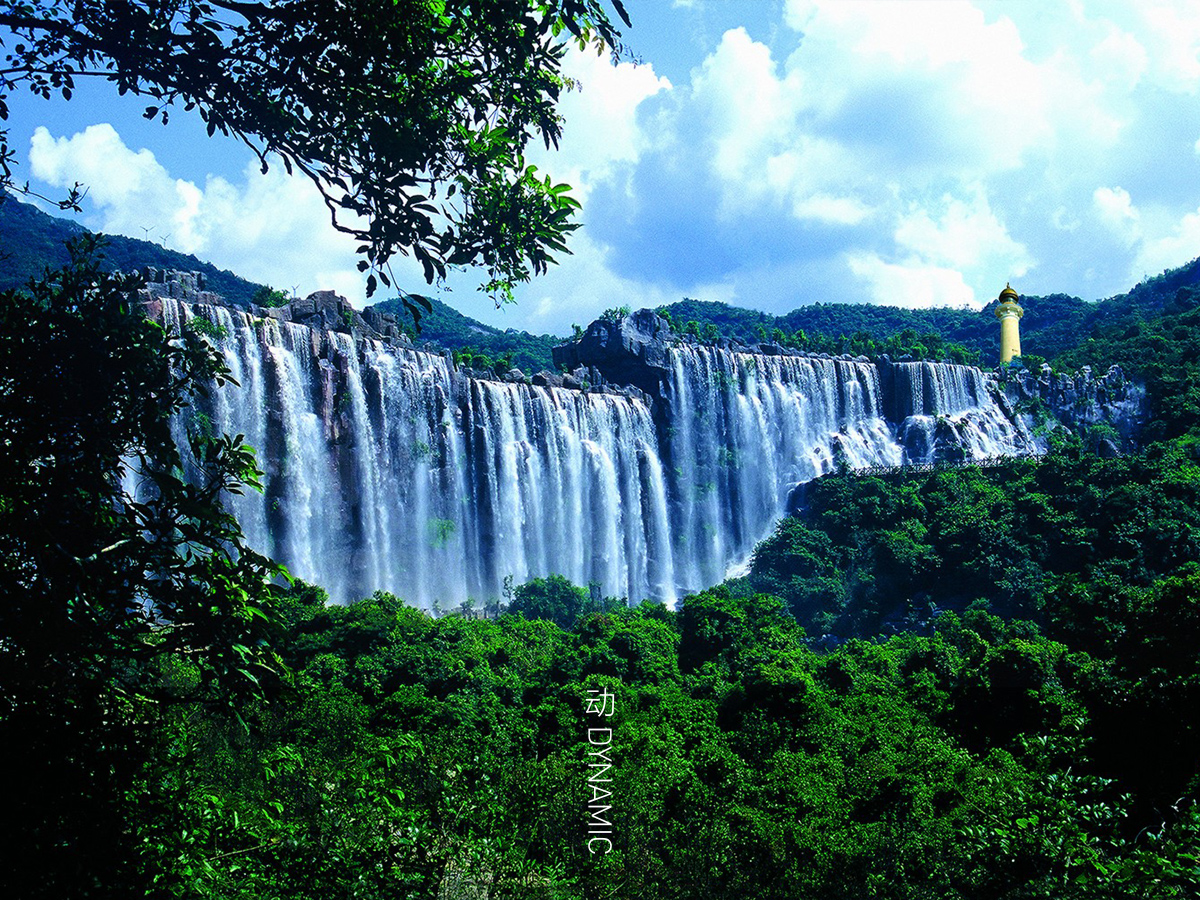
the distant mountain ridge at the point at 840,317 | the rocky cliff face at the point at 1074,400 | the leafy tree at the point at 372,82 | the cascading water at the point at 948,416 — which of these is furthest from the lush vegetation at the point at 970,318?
the leafy tree at the point at 372,82

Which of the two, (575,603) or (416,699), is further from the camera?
(575,603)

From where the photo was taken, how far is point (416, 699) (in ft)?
53.1

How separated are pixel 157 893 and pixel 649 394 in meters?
40.3

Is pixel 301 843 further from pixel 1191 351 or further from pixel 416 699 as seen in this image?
pixel 1191 351

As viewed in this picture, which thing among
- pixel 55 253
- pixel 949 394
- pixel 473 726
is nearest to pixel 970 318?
pixel 949 394

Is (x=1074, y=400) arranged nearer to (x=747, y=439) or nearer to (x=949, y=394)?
(x=949, y=394)

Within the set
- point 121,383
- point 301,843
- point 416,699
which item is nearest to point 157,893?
point 301,843

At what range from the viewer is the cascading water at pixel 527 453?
31.7 meters

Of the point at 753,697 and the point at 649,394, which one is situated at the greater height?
the point at 649,394

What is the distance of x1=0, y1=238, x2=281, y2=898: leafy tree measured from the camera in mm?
4523

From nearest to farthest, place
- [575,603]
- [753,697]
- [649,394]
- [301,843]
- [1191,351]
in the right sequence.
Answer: [301,843] → [753,697] → [575,603] → [649,394] → [1191,351]

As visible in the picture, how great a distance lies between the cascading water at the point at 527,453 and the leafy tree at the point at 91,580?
19.9 meters

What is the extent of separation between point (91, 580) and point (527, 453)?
34065 mm

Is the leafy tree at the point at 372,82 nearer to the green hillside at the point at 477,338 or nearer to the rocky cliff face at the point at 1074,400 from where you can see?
the rocky cliff face at the point at 1074,400
